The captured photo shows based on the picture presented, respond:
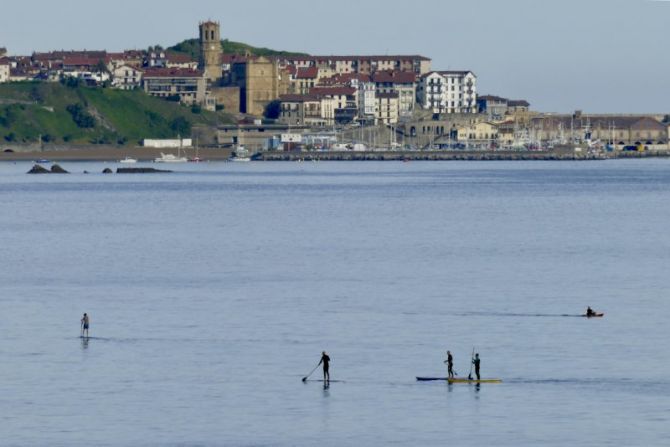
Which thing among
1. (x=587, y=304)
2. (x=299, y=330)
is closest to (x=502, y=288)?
(x=587, y=304)

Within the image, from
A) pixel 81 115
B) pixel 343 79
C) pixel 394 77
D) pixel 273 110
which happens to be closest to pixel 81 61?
pixel 81 115

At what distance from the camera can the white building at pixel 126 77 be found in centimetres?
16252

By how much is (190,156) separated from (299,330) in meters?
128

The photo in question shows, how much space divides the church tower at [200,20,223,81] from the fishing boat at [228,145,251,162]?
11476mm

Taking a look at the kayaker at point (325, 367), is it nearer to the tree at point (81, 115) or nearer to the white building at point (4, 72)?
the tree at point (81, 115)

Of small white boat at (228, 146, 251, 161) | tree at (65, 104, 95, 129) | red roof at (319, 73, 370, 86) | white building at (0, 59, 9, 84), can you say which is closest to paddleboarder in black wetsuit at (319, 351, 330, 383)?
tree at (65, 104, 95, 129)

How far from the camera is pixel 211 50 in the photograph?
16925 cm

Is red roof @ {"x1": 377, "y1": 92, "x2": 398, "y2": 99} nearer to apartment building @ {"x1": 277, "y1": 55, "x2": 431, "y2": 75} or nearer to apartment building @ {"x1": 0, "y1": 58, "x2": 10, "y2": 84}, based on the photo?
apartment building @ {"x1": 277, "y1": 55, "x2": 431, "y2": 75}

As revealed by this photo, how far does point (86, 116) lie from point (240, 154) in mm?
14996

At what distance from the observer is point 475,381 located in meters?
27.5

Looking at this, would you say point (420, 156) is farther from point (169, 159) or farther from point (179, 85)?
point (169, 159)

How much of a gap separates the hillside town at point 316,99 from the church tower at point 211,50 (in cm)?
10

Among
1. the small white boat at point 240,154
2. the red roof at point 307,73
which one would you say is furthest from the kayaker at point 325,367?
the red roof at point 307,73

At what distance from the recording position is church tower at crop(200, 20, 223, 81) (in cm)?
16838
